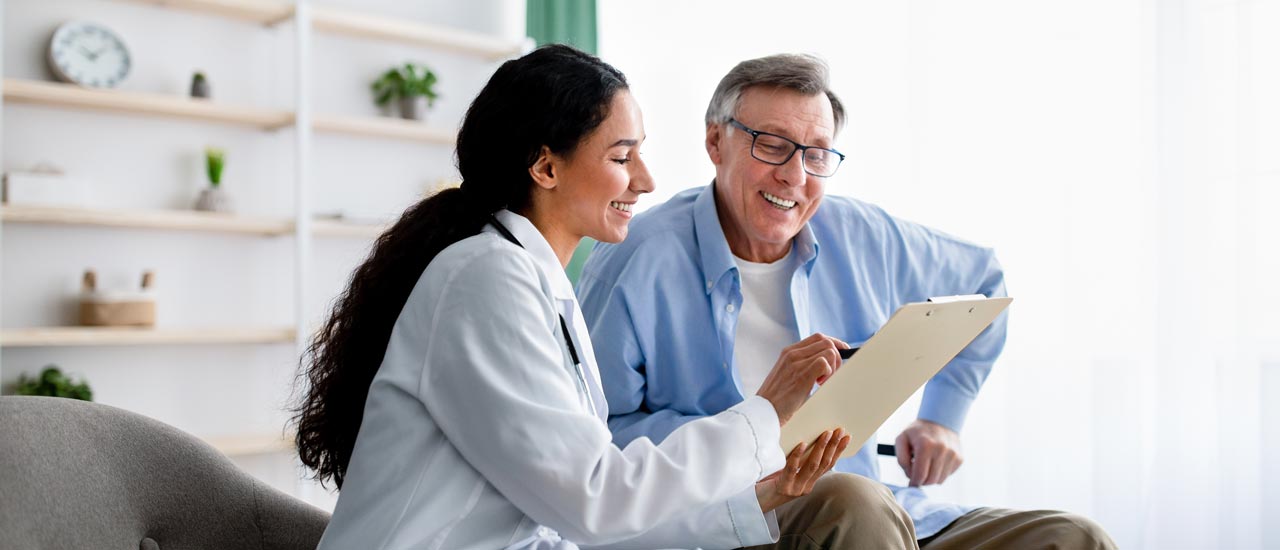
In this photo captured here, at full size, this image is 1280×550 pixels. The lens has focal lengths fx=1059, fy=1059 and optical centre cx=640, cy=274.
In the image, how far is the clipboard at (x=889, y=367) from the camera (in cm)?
130

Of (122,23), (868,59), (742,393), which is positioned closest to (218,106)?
(122,23)

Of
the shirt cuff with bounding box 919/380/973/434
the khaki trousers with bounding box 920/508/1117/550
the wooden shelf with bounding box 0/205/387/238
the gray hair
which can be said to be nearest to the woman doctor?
the khaki trousers with bounding box 920/508/1117/550

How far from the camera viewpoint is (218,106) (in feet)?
11.8

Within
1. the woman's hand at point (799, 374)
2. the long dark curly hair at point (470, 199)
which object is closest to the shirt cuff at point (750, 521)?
the woman's hand at point (799, 374)

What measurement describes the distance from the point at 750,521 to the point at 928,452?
26.7 inches

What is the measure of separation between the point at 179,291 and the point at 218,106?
692 mm

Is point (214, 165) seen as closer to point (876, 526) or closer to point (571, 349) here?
point (571, 349)

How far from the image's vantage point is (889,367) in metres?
1.40

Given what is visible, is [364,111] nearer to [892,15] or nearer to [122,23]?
[122,23]

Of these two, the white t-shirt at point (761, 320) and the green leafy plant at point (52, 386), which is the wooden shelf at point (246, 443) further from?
the white t-shirt at point (761, 320)

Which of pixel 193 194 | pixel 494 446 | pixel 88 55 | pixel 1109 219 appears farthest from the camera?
pixel 193 194

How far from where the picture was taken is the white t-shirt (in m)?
1.85

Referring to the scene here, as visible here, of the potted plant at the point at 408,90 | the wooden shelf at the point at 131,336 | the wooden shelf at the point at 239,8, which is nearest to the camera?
the wooden shelf at the point at 131,336

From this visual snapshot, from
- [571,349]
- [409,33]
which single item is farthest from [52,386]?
[571,349]
